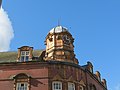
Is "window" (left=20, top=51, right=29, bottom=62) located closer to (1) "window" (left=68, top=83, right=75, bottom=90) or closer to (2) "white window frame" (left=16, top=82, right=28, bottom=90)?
(2) "white window frame" (left=16, top=82, right=28, bottom=90)

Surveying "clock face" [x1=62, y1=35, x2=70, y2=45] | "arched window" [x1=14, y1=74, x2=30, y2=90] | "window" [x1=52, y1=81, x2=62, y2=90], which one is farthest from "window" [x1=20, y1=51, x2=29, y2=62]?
"clock face" [x1=62, y1=35, x2=70, y2=45]

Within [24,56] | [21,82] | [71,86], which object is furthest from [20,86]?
[71,86]

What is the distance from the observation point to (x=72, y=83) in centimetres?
2872

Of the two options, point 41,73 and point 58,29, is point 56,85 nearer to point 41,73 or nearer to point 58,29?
point 41,73

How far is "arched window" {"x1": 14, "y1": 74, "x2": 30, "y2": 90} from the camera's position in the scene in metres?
27.6

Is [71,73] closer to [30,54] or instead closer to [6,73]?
[30,54]

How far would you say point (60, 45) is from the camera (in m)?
31.2

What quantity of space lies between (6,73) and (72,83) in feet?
24.9

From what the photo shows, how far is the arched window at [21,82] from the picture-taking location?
2762 cm

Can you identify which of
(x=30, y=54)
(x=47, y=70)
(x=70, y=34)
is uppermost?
(x=70, y=34)

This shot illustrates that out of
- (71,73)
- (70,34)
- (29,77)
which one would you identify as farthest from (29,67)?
A: (70,34)

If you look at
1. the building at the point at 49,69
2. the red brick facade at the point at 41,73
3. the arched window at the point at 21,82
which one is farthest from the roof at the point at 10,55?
the arched window at the point at 21,82

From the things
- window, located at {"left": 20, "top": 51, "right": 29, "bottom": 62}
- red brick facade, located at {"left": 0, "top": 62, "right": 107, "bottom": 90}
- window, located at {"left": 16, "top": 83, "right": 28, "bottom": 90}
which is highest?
Result: window, located at {"left": 20, "top": 51, "right": 29, "bottom": 62}

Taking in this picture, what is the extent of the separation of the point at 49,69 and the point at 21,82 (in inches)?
134
